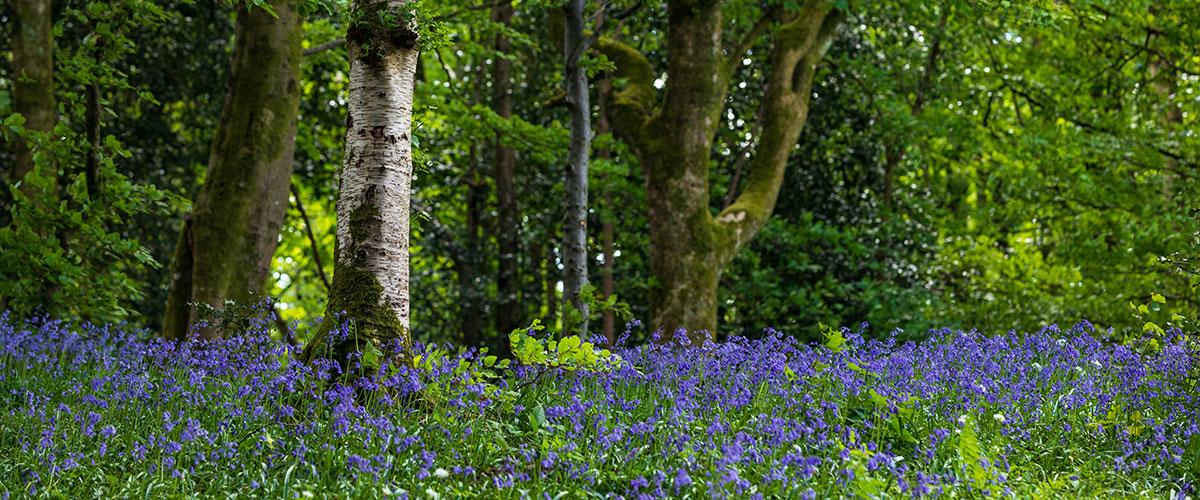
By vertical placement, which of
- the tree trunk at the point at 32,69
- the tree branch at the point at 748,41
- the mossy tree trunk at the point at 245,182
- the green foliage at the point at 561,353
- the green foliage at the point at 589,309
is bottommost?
the green foliage at the point at 561,353

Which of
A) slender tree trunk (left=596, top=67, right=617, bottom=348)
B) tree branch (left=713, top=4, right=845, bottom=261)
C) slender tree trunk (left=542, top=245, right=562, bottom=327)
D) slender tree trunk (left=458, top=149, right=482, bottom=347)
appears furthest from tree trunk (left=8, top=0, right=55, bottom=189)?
tree branch (left=713, top=4, right=845, bottom=261)

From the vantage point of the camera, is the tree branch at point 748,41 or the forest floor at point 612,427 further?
the tree branch at point 748,41

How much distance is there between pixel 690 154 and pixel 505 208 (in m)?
5.61

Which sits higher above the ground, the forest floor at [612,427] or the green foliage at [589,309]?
the green foliage at [589,309]

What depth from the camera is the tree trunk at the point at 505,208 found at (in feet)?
45.0

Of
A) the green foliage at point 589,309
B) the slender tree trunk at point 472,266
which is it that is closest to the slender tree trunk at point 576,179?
the green foliage at point 589,309

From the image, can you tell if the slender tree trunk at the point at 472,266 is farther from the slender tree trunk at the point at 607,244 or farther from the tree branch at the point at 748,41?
the tree branch at the point at 748,41

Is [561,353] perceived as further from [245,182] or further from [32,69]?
[32,69]

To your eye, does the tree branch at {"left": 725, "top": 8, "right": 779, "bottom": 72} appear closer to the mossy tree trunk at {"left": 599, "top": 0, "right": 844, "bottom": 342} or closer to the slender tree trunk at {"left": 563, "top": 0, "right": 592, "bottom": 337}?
the mossy tree trunk at {"left": 599, "top": 0, "right": 844, "bottom": 342}

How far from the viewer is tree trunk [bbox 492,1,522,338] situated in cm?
1372

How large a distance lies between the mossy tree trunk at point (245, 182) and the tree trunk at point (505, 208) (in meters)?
6.08

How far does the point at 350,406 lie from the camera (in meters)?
3.89

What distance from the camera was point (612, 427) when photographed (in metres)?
4.33

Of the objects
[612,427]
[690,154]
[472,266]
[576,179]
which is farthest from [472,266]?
[612,427]
